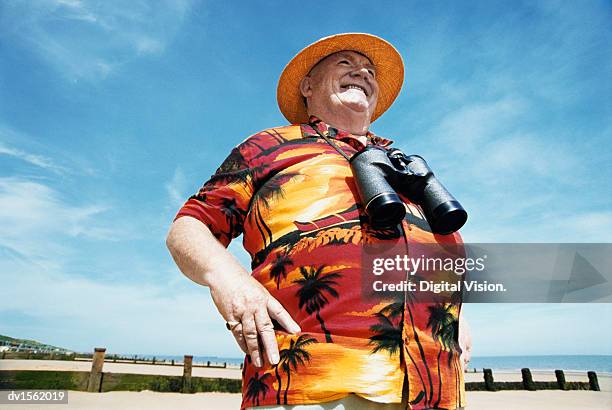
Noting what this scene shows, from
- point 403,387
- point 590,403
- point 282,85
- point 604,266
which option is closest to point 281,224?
point 403,387

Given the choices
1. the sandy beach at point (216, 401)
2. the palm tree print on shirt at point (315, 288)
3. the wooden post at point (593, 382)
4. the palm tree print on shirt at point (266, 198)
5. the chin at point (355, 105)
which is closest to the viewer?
the palm tree print on shirt at point (315, 288)

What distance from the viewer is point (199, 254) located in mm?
1548

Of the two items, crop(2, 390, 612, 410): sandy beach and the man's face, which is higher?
the man's face

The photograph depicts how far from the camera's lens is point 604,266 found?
7.65ft

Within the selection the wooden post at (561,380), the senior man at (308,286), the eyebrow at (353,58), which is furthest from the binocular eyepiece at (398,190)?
the wooden post at (561,380)

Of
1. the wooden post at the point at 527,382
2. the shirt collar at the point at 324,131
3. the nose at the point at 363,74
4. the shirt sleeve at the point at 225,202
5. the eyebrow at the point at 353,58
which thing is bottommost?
the wooden post at the point at 527,382

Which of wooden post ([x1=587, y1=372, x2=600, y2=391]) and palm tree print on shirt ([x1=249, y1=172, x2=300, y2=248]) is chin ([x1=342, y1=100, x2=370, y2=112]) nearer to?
palm tree print on shirt ([x1=249, y1=172, x2=300, y2=248])

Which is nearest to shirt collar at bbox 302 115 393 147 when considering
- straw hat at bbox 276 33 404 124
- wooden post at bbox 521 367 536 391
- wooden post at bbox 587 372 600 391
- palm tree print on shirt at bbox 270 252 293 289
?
straw hat at bbox 276 33 404 124

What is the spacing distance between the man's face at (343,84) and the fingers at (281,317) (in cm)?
137

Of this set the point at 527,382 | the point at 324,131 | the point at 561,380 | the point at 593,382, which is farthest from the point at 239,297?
the point at 593,382

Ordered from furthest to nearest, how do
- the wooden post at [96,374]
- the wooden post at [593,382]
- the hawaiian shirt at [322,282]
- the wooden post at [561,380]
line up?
the wooden post at [593,382] → the wooden post at [561,380] → the wooden post at [96,374] → the hawaiian shirt at [322,282]

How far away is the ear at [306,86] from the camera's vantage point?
8.91 feet

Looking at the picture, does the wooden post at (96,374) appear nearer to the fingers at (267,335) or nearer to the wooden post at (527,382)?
the fingers at (267,335)

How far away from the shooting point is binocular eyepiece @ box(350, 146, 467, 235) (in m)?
1.54
